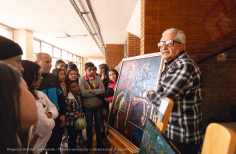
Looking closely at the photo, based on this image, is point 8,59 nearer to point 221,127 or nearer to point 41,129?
point 41,129

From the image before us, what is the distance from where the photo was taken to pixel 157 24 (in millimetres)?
2258

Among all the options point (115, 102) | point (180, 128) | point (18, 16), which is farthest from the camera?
point (18, 16)

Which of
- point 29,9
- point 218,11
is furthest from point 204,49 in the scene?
point 29,9

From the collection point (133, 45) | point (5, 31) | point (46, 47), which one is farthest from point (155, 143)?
point (46, 47)

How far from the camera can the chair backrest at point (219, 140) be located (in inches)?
20.0

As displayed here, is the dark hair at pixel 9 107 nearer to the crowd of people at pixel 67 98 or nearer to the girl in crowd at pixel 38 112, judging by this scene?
the crowd of people at pixel 67 98

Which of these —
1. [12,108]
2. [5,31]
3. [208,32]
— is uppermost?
[5,31]

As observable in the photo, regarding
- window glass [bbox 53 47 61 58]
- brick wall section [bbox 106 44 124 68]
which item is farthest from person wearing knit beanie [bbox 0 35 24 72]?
window glass [bbox 53 47 61 58]

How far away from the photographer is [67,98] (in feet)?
7.06

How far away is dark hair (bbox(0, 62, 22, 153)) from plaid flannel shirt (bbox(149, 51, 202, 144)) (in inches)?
34.7

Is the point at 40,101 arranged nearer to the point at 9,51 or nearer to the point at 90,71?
the point at 9,51

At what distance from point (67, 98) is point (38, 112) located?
41.7 inches

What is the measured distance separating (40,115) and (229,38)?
256 centimetres

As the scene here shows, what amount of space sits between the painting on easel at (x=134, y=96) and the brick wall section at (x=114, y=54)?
17.1 feet
